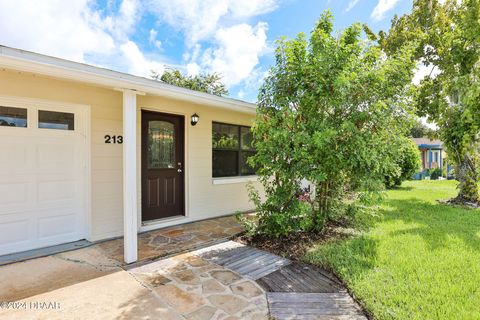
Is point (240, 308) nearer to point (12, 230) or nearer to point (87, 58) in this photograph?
point (12, 230)

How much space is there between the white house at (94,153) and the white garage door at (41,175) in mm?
12

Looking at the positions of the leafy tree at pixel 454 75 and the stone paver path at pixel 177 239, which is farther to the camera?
the leafy tree at pixel 454 75

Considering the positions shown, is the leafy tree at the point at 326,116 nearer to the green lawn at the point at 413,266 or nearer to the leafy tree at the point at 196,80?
the green lawn at the point at 413,266

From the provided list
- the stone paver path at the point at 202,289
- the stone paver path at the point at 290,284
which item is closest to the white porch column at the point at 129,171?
the stone paver path at the point at 202,289

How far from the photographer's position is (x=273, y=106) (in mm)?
4543

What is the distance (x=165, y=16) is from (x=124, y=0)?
257 cm

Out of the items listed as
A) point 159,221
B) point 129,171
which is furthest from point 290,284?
point 159,221

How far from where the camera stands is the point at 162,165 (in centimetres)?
543

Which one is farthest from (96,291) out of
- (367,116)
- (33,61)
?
(367,116)

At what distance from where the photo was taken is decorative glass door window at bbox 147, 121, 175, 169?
17.2 ft

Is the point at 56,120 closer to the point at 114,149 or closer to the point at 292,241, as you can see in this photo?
the point at 114,149

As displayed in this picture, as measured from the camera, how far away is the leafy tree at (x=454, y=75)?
6.68m

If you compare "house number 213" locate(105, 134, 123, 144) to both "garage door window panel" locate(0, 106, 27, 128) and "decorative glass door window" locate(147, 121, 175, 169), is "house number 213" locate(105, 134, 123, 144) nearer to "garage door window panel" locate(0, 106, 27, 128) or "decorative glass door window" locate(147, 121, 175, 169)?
"decorative glass door window" locate(147, 121, 175, 169)

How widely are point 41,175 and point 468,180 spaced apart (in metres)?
10.0
